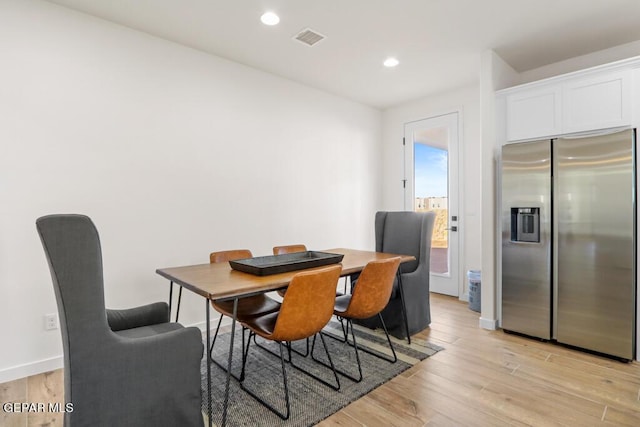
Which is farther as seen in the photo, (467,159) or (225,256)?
(467,159)

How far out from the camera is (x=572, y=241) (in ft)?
9.25

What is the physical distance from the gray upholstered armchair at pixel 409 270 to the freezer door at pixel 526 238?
71 centimetres

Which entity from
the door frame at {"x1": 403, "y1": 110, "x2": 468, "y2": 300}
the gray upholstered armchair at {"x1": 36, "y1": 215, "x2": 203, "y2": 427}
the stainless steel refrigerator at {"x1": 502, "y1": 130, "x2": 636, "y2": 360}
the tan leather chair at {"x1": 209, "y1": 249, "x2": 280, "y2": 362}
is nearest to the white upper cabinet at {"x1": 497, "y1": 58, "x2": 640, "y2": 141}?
the stainless steel refrigerator at {"x1": 502, "y1": 130, "x2": 636, "y2": 360}

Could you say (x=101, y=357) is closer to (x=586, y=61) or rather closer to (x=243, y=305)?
(x=243, y=305)

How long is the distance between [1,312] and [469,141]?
484cm

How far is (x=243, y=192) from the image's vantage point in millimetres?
3592

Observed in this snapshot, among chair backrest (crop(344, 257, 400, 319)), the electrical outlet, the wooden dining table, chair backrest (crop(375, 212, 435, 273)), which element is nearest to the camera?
the wooden dining table

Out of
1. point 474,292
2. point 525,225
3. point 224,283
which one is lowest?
point 474,292

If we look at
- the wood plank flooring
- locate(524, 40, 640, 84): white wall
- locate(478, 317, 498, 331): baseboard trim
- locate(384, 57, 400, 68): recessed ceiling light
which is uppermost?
locate(384, 57, 400, 68): recessed ceiling light

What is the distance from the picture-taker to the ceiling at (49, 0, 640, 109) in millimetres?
2551

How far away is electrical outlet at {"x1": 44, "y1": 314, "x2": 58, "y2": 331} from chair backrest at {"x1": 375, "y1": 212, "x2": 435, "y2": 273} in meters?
2.86

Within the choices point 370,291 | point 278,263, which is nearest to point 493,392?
point 370,291

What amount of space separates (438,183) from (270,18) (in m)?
3.05

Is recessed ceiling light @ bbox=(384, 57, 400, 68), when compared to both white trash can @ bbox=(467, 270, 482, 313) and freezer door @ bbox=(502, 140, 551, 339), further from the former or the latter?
white trash can @ bbox=(467, 270, 482, 313)
